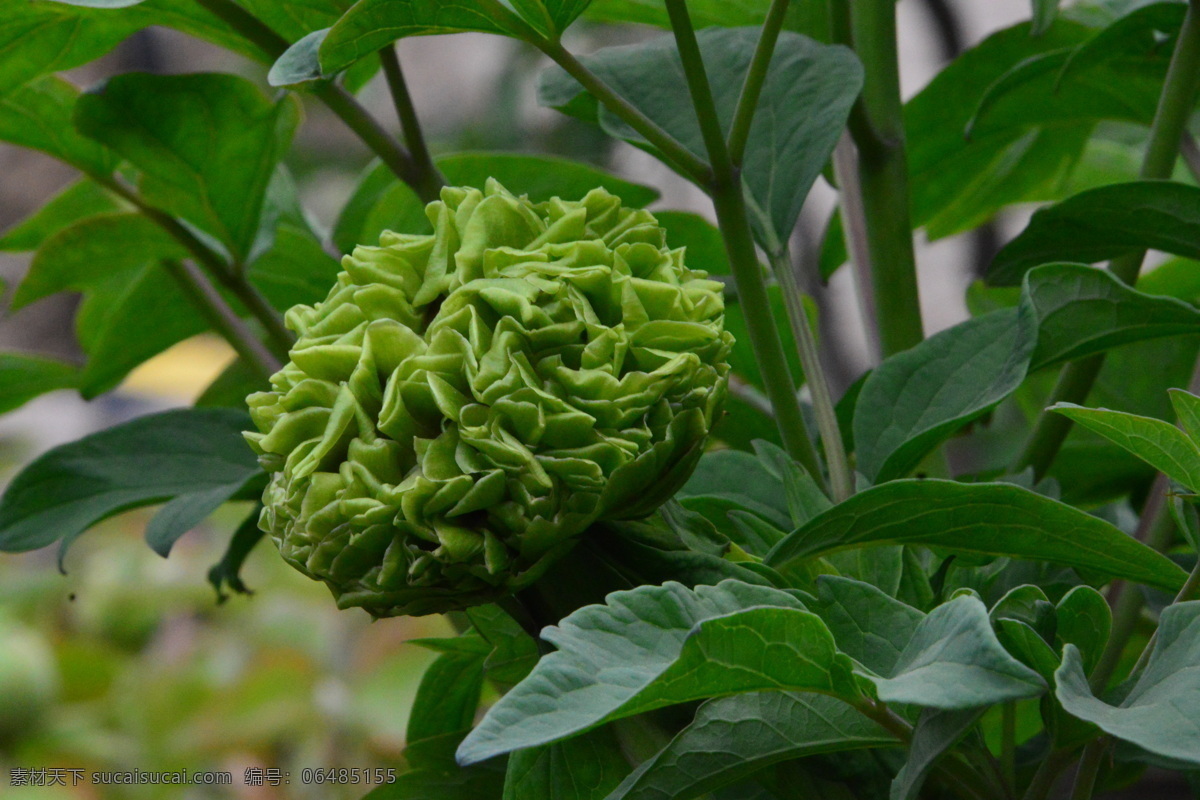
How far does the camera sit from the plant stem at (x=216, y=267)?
0.39m

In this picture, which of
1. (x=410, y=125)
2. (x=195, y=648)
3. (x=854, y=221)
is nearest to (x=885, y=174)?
(x=854, y=221)

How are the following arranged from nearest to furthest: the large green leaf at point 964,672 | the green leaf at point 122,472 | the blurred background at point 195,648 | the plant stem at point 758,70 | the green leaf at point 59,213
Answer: the large green leaf at point 964,672, the plant stem at point 758,70, the green leaf at point 122,472, the green leaf at point 59,213, the blurred background at point 195,648

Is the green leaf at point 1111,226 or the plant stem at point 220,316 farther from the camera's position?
the plant stem at point 220,316

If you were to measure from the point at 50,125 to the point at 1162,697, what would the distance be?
15.2 inches

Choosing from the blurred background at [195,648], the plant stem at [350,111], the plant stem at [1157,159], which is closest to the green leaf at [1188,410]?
the plant stem at [1157,159]

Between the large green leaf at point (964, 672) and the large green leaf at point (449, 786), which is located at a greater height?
the large green leaf at point (964, 672)

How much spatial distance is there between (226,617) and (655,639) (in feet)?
4.05

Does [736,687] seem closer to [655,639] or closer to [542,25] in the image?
[655,639]

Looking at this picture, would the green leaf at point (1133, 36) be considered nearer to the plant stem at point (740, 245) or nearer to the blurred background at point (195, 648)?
the plant stem at point (740, 245)

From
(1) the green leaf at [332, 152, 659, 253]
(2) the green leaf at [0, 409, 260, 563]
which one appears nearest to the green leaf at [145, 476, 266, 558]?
(2) the green leaf at [0, 409, 260, 563]

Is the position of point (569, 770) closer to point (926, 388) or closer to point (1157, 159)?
point (926, 388)

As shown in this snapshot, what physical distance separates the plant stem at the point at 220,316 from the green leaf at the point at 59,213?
0.05m

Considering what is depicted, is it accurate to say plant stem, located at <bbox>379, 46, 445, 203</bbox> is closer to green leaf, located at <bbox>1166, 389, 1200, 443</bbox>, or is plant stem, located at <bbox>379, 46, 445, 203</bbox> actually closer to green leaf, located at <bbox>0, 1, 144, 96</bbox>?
green leaf, located at <bbox>0, 1, 144, 96</bbox>

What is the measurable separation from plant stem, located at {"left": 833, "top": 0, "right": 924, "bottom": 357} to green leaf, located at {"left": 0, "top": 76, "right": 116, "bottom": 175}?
0.87ft
